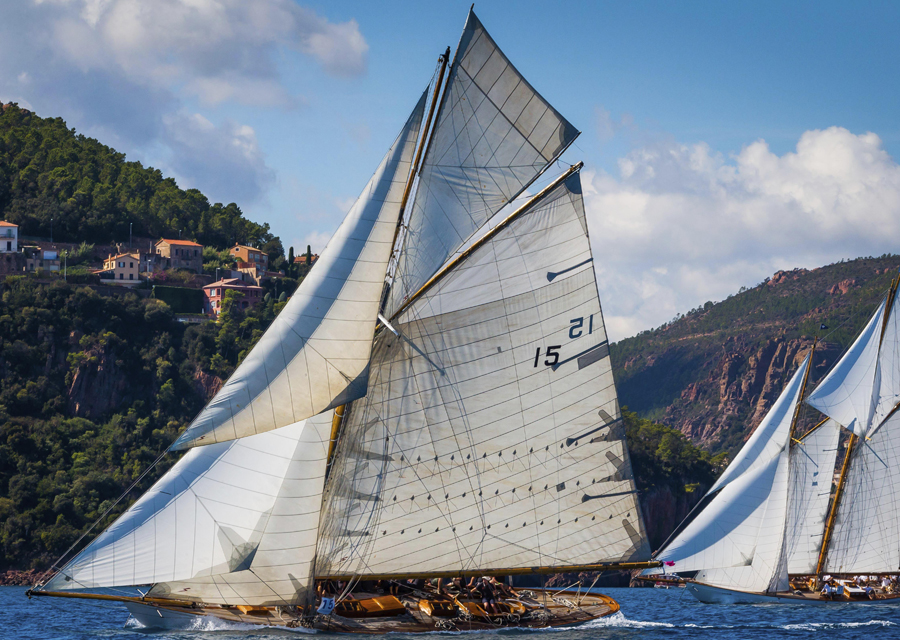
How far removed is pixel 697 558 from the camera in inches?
2205

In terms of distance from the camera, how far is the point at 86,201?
6964 inches

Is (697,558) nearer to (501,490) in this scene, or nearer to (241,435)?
(501,490)

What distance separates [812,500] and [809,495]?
40 centimetres

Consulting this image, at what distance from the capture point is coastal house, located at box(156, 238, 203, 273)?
17050cm

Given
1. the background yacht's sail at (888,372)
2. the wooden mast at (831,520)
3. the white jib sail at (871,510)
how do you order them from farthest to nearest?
the wooden mast at (831,520) < the white jib sail at (871,510) < the background yacht's sail at (888,372)

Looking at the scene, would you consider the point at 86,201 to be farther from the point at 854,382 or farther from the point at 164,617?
the point at 164,617

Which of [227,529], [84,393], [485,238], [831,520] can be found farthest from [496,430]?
[84,393]

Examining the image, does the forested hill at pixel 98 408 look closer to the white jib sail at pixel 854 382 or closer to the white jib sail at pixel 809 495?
the white jib sail at pixel 809 495

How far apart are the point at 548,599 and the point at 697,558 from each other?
1998 cm

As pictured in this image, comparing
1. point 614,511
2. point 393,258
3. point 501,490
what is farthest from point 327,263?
point 614,511

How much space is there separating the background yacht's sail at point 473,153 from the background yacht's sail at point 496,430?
85cm

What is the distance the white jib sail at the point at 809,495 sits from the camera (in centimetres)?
5956

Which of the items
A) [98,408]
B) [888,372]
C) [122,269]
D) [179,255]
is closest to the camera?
[888,372]

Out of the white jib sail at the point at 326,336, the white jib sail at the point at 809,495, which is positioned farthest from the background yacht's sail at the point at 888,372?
the white jib sail at the point at 326,336
